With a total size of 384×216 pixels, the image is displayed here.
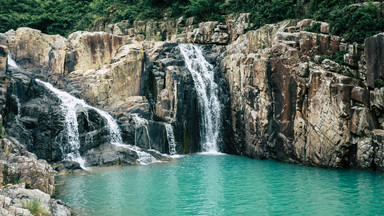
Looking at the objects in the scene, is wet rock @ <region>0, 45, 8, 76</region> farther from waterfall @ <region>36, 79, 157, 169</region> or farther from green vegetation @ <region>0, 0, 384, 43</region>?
green vegetation @ <region>0, 0, 384, 43</region>

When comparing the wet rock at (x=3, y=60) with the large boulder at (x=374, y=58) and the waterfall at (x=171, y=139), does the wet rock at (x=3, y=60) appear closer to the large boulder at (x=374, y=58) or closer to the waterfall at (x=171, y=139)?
the waterfall at (x=171, y=139)

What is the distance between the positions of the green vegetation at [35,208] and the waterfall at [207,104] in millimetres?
22776

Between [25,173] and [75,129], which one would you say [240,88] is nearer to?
[75,129]

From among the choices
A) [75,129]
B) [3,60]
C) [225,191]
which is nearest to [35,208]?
[225,191]

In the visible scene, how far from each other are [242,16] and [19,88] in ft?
81.9

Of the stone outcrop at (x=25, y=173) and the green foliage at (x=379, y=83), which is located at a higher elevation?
the green foliage at (x=379, y=83)

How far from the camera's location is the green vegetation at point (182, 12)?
25781 millimetres

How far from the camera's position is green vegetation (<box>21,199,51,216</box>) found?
445 inches

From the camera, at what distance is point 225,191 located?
59.7 feet

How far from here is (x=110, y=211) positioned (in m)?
15.0

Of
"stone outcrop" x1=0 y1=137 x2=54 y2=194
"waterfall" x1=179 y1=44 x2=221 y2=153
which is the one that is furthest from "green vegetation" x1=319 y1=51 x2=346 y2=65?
"stone outcrop" x1=0 y1=137 x2=54 y2=194

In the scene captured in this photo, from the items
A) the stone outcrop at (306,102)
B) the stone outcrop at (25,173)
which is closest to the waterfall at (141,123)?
the stone outcrop at (306,102)

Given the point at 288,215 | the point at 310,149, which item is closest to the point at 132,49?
the point at 310,149

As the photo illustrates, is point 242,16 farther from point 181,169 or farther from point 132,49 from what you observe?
point 181,169
